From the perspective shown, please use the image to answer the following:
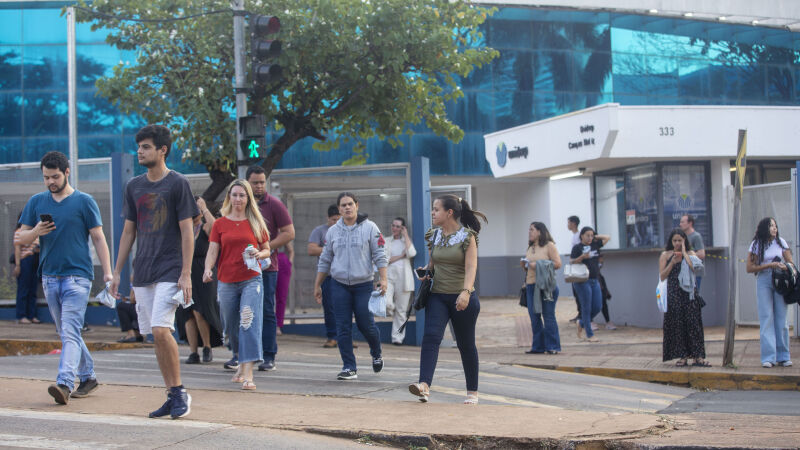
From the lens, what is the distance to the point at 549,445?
597 cm

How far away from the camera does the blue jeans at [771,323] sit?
36.2ft

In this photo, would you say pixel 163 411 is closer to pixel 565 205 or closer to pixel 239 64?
pixel 239 64

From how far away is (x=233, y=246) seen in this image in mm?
8078

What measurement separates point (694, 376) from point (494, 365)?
7.49ft

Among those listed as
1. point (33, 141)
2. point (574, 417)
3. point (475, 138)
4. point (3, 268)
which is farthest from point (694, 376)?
point (33, 141)

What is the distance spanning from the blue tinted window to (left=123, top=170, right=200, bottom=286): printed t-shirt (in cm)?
2423

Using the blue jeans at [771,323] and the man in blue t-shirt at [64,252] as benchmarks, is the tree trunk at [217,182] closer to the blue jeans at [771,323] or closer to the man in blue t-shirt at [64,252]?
the man in blue t-shirt at [64,252]

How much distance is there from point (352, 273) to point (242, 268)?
3.96 ft

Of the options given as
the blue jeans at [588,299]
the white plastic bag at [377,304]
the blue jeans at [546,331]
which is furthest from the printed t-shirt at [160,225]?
the blue jeans at [588,299]

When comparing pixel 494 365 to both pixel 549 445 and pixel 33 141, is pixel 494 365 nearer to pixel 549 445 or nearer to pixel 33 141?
pixel 549 445

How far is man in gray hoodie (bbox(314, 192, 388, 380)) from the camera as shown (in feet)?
29.0

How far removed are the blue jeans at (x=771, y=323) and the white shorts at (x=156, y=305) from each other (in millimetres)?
7483

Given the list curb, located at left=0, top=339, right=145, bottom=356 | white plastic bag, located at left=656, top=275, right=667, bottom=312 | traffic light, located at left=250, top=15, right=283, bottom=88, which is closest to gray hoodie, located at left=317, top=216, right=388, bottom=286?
traffic light, located at left=250, top=15, right=283, bottom=88

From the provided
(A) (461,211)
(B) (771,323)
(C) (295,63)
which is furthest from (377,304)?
(C) (295,63)
